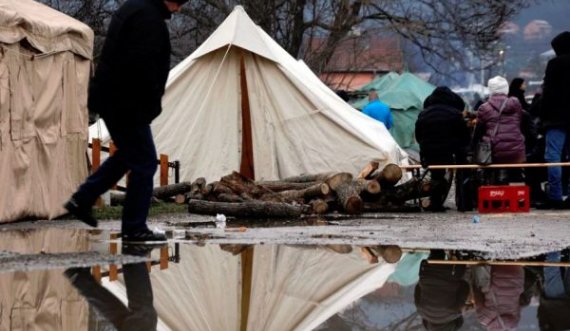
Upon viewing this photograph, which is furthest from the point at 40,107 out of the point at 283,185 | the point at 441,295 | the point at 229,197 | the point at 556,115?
the point at 441,295

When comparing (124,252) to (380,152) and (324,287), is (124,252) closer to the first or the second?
(324,287)

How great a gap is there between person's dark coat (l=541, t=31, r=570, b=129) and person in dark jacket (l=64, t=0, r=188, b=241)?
7.35 m

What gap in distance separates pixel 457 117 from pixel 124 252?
786cm

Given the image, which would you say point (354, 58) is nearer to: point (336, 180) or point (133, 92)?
point (336, 180)

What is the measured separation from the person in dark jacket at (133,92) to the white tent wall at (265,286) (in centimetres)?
68

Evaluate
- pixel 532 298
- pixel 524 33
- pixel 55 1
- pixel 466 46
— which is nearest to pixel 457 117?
pixel 532 298

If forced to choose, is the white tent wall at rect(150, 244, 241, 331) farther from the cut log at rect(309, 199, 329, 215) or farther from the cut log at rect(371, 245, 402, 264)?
the cut log at rect(309, 199, 329, 215)

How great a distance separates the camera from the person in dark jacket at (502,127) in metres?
15.9

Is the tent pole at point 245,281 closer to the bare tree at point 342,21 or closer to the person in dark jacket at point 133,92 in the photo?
the person in dark jacket at point 133,92

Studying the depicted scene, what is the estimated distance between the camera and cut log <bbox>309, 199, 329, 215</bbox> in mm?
14836

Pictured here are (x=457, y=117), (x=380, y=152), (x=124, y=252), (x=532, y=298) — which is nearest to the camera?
(x=532, y=298)

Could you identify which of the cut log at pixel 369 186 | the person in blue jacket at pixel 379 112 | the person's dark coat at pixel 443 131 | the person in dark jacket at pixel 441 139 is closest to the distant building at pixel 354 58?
the person in blue jacket at pixel 379 112

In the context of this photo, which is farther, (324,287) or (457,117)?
(457,117)

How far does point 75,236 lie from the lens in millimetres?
10750
